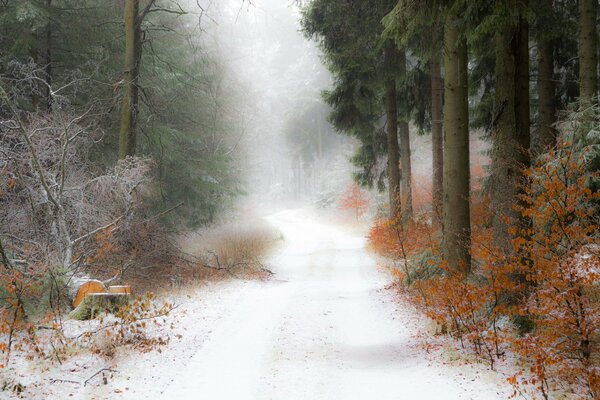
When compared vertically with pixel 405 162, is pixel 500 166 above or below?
above

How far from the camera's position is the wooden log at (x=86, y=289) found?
812 centimetres

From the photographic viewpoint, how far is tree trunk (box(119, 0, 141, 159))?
11125 mm

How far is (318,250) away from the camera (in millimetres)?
19469

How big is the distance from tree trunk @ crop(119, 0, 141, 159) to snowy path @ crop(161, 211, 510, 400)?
189 inches

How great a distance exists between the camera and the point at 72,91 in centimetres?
1298

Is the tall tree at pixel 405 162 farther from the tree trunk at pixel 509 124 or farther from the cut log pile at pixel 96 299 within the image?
the cut log pile at pixel 96 299

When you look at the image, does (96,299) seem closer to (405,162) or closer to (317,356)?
(317,356)

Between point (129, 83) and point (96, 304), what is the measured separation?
594 centimetres

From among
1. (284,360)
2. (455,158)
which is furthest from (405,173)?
(284,360)

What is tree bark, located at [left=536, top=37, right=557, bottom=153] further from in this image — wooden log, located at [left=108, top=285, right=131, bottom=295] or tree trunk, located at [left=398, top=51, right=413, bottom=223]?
wooden log, located at [left=108, top=285, right=131, bottom=295]

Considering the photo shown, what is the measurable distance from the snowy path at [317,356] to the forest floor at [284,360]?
15 millimetres

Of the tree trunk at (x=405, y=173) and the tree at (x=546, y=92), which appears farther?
the tree trunk at (x=405, y=173)

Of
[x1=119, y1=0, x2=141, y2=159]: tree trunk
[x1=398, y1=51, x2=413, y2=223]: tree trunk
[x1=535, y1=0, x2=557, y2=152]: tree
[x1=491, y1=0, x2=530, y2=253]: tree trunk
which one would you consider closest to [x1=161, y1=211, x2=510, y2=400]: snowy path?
[x1=491, y1=0, x2=530, y2=253]: tree trunk

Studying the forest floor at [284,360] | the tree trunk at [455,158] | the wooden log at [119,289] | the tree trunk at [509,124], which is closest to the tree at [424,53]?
the tree trunk at [455,158]
